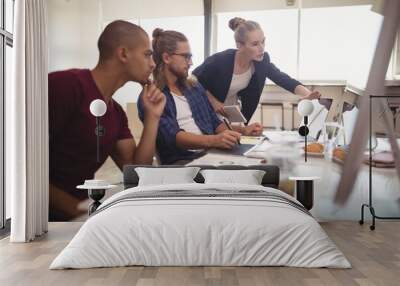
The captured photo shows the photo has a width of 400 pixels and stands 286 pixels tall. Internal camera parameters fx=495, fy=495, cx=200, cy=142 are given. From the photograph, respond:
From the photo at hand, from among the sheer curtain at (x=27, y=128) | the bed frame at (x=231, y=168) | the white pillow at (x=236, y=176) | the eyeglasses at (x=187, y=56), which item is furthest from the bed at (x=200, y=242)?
the eyeglasses at (x=187, y=56)

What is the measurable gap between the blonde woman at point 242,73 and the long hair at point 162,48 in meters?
0.33

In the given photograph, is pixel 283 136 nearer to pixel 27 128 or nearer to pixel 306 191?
pixel 306 191

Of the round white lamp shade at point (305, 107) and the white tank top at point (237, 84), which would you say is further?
the white tank top at point (237, 84)

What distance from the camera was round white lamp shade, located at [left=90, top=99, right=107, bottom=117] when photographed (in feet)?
20.1

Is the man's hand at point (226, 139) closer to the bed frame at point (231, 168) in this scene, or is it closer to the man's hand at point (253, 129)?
the man's hand at point (253, 129)

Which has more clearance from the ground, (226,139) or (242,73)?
(242,73)

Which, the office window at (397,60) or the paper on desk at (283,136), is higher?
the office window at (397,60)

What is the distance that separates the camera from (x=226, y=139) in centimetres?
647

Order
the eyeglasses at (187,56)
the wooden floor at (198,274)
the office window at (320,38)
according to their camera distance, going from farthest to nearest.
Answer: the eyeglasses at (187,56)
the office window at (320,38)
the wooden floor at (198,274)

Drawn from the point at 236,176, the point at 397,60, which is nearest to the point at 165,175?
the point at 236,176


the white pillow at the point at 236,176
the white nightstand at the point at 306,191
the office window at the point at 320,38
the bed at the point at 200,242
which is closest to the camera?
the bed at the point at 200,242

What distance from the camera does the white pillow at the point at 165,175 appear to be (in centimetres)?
588

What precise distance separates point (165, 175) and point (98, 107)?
3.94ft

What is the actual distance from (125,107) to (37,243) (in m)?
2.24
